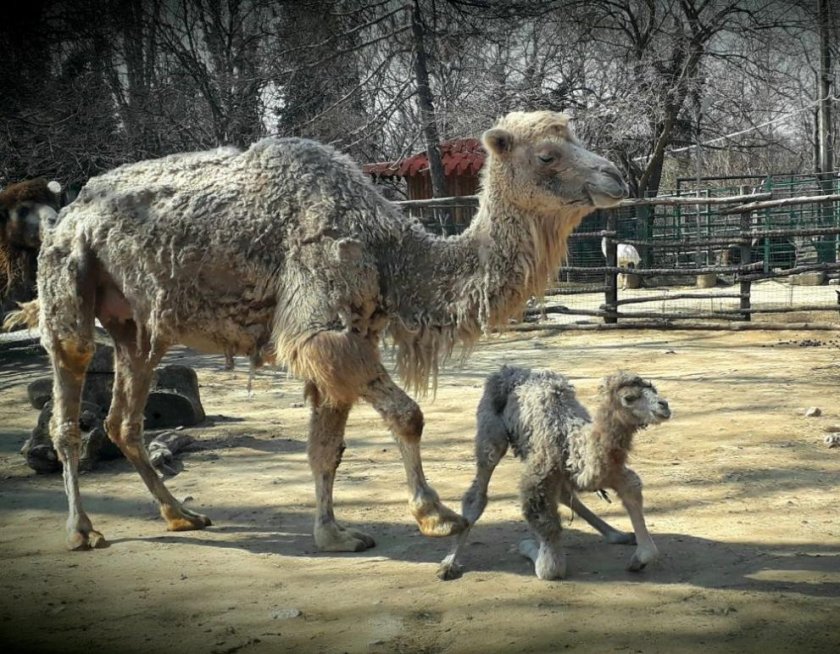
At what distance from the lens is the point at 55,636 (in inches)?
151

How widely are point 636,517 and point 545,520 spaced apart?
0.39 meters

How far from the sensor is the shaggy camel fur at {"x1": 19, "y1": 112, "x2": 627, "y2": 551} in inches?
178

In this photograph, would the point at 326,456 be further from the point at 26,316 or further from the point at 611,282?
the point at 611,282

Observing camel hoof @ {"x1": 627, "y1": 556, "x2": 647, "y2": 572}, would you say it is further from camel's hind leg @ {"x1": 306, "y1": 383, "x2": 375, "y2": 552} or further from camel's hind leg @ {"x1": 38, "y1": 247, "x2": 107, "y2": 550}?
camel's hind leg @ {"x1": 38, "y1": 247, "x2": 107, "y2": 550}

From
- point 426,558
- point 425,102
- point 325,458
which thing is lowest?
point 426,558

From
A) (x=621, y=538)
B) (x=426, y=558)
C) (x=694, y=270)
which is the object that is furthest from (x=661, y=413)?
(x=694, y=270)

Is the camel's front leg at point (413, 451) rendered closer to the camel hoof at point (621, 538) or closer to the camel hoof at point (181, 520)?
the camel hoof at point (621, 538)

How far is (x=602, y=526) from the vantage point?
474cm

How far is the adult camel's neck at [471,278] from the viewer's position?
4586mm

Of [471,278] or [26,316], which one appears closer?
[471,278]

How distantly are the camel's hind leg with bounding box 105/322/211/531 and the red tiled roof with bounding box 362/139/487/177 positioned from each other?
559 inches

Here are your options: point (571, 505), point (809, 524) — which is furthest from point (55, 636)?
point (809, 524)

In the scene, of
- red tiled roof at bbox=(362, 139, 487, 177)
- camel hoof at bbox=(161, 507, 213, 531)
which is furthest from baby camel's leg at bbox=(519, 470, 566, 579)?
red tiled roof at bbox=(362, 139, 487, 177)

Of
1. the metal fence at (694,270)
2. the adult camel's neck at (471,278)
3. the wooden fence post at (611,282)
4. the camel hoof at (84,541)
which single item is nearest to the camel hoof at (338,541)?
the adult camel's neck at (471,278)
